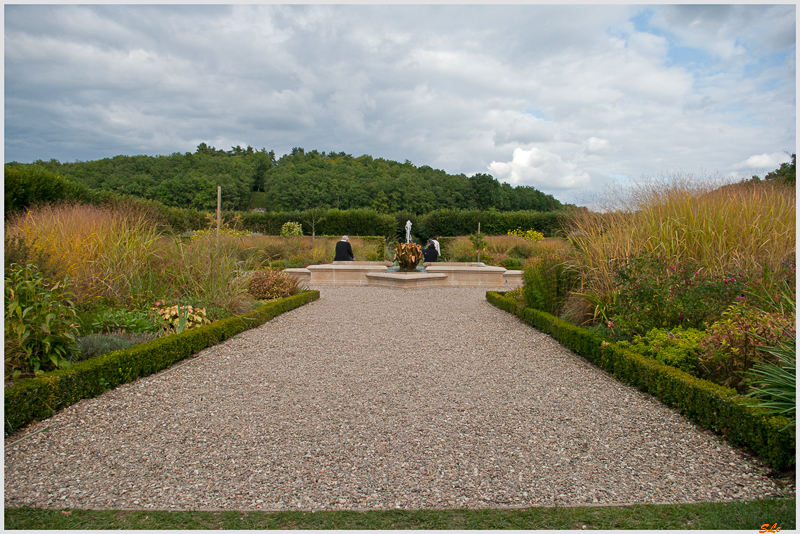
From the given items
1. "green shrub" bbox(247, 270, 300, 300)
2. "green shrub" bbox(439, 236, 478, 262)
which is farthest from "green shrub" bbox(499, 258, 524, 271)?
"green shrub" bbox(247, 270, 300, 300)

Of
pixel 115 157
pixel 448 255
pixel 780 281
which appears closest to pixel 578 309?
pixel 780 281

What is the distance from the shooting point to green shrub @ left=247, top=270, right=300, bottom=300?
8367 mm

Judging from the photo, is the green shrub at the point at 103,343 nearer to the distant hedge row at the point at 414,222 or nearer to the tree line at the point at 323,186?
the distant hedge row at the point at 414,222

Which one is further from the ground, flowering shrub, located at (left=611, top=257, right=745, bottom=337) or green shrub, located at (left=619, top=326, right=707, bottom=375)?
flowering shrub, located at (left=611, top=257, right=745, bottom=337)

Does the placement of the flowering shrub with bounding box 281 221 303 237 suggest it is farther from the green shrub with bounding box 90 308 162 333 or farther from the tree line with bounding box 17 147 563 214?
the tree line with bounding box 17 147 563 214

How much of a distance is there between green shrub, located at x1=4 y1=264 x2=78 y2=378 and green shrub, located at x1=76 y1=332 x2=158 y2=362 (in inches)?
11.5

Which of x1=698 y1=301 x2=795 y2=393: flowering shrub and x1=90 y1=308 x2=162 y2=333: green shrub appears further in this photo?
x1=90 y1=308 x2=162 y2=333: green shrub

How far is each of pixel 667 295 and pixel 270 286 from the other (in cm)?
632

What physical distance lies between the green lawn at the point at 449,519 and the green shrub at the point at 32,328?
1558 millimetres

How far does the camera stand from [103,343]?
4.09 m

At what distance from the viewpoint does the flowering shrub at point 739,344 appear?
10.3 feet

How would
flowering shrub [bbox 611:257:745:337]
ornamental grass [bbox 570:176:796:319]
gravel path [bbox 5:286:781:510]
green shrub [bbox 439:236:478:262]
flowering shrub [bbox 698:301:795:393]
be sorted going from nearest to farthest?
gravel path [bbox 5:286:781:510]
flowering shrub [bbox 698:301:795:393]
flowering shrub [bbox 611:257:745:337]
ornamental grass [bbox 570:176:796:319]
green shrub [bbox 439:236:478:262]

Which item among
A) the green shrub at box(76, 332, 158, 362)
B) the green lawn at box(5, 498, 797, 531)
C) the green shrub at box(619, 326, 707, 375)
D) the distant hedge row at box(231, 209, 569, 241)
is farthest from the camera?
the distant hedge row at box(231, 209, 569, 241)

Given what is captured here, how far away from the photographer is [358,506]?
2.13 m
